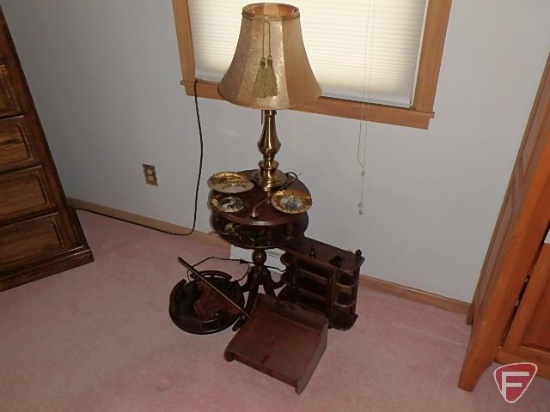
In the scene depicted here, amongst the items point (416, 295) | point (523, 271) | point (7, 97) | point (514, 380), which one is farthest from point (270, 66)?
point (514, 380)

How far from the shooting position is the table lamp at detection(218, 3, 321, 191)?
1393 millimetres

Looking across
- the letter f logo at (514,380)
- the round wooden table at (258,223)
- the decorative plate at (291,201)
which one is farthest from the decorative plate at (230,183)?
the letter f logo at (514,380)

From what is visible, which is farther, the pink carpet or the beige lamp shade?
the pink carpet

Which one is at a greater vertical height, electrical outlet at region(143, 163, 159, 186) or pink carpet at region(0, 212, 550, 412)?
electrical outlet at region(143, 163, 159, 186)

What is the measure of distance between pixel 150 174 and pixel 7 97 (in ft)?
2.51

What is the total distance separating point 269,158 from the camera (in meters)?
1.77

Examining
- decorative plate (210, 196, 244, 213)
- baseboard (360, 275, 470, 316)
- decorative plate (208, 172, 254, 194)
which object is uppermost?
decorative plate (208, 172, 254, 194)

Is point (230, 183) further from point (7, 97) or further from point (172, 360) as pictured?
point (7, 97)

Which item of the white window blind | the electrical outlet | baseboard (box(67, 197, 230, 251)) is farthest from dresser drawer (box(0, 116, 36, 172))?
the white window blind

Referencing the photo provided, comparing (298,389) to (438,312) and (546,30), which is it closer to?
(438,312)

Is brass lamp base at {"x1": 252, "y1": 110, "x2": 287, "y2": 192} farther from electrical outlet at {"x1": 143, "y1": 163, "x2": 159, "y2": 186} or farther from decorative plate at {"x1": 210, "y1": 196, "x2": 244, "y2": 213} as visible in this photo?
electrical outlet at {"x1": 143, "y1": 163, "x2": 159, "y2": 186}

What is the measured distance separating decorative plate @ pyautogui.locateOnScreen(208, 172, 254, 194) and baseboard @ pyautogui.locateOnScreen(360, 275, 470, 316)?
0.81m

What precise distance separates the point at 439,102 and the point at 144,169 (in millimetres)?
1517

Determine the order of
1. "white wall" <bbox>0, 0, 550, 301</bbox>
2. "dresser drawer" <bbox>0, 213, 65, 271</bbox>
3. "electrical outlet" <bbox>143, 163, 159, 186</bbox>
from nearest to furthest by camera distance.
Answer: "white wall" <bbox>0, 0, 550, 301</bbox> < "dresser drawer" <bbox>0, 213, 65, 271</bbox> < "electrical outlet" <bbox>143, 163, 159, 186</bbox>
